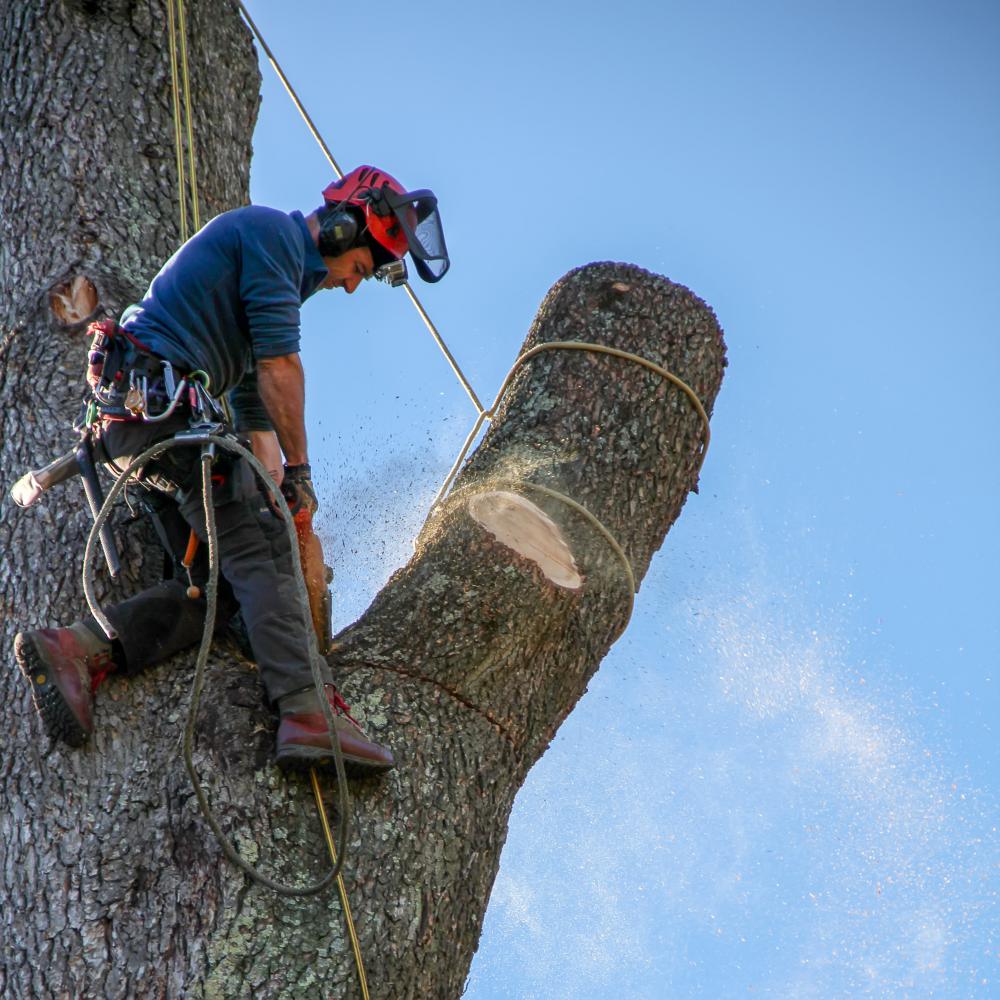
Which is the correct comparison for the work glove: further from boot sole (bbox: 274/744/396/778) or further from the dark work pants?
boot sole (bbox: 274/744/396/778)

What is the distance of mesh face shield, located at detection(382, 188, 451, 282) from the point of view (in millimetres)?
3541

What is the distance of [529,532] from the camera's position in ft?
11.2

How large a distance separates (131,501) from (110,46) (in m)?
1.67

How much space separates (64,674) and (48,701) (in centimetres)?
6

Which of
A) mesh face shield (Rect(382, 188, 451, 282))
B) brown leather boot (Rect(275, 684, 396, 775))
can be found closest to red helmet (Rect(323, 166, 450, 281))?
mesh face shield (Rect(382, 188, 451, 282))

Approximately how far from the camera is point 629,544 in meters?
3.65

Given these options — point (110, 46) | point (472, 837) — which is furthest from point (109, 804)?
point (110, 46)

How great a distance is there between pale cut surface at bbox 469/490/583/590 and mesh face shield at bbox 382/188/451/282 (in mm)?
694

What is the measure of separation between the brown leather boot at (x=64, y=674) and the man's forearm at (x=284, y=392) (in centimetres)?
→ 68

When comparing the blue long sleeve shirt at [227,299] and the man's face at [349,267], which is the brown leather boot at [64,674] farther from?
the man's face at [349,267]

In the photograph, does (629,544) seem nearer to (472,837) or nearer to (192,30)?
(472,837)

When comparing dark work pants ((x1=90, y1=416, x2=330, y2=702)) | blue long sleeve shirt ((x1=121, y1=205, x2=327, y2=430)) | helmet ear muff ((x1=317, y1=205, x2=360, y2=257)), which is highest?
helmet ear muff ((x1=317, y1=205, x2=360, y2=257))

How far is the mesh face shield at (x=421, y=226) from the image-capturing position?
3541mm

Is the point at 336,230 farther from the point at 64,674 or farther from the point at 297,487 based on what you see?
the point at 64,674
